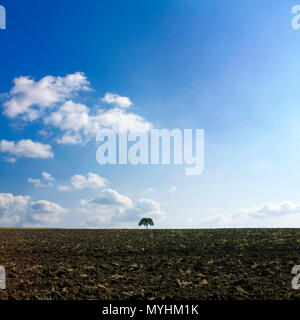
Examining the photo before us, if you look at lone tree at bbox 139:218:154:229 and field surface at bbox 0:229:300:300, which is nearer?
field surface at bbox 0:229:300:300

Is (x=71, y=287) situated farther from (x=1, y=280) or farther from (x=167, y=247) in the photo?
(x=167, y=247)

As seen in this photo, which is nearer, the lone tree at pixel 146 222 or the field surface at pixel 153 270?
the field surface at pixel 153 270

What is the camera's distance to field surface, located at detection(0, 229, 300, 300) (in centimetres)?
1332

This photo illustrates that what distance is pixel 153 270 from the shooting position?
16.9 metres

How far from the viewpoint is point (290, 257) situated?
742 inches

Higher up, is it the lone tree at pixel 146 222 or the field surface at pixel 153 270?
the field surface at pixel 153 270

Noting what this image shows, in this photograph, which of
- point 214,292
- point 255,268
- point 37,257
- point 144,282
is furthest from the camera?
point 37,257

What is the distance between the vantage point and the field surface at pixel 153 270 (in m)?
13.3

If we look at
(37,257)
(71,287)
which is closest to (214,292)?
(71,287)

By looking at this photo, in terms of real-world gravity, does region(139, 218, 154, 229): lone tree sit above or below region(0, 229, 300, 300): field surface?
below

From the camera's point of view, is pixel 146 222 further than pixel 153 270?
Yes
